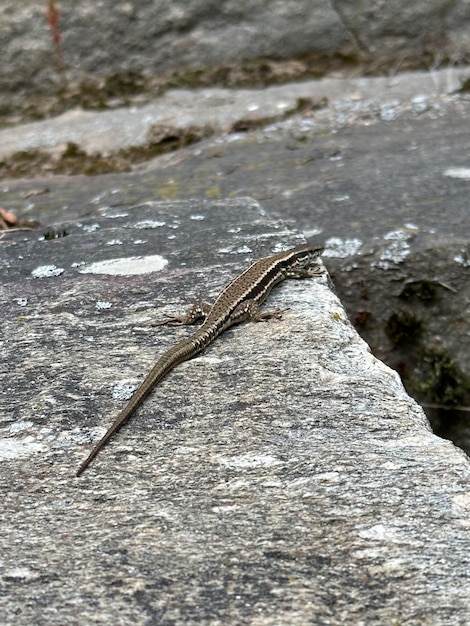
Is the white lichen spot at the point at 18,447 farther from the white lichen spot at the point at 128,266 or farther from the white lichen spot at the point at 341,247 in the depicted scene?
the white lichen spot at the point at 341,247

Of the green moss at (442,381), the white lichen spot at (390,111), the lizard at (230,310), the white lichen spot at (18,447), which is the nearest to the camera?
the white lichen spot at (18,447)

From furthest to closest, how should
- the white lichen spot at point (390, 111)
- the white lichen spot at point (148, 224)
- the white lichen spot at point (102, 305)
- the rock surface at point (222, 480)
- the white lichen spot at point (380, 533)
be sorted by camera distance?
1. the white lichen spot at point (390, 111)
2. the white lichen spot at point (148, 224)
3. the white lichen spot at point (102, 305)
4. the white lichen spot at point (380, 533)
5. the rock surface at point (222, 480)

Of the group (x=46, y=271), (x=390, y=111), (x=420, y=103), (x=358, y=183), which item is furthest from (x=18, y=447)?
(x=420, y=103)

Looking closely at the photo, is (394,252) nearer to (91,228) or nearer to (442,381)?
(442,381)

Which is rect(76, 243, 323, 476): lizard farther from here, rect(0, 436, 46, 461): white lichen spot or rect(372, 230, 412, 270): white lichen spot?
rect(372, 230, 412, 270): white lichen spot

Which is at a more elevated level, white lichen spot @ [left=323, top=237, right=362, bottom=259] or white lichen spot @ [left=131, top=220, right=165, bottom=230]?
white lichen spot @ [left=131, top=220, right=165, bottom=230]

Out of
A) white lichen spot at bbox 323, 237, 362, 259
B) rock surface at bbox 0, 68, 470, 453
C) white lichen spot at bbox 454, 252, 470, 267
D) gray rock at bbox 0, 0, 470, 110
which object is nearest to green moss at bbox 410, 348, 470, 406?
rock surface at bbox 0, 68, 470, 453

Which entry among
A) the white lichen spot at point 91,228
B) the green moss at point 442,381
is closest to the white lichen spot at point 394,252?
the green moss at point 442,381
